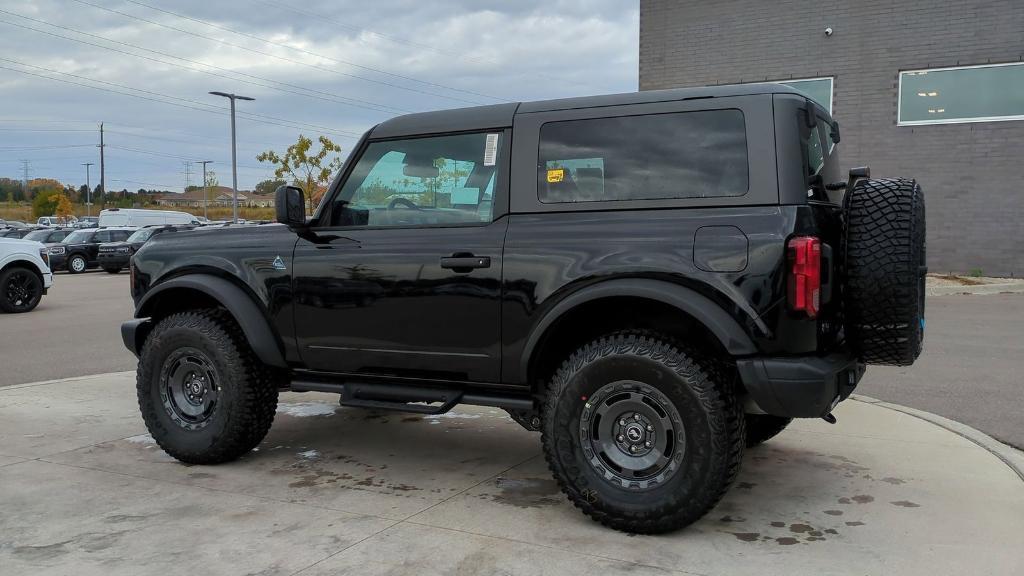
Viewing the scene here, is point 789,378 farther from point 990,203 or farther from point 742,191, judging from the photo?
point 990,203

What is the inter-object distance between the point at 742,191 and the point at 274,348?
8.95 ft

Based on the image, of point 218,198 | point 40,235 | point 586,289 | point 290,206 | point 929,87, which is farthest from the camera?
point 218,198

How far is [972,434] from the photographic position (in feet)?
18.4

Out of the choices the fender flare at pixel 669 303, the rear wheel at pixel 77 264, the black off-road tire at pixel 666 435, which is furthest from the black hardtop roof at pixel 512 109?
the rear wheel at pixel 77 264

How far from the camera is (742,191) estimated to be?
12.6 ft

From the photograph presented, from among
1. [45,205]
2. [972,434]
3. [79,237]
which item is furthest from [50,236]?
[45,205]

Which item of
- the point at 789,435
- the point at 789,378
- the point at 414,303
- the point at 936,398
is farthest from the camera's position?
the point at 936,398

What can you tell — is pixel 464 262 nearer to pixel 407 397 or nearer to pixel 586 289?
pixel 586 289

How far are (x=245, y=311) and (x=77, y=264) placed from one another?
2743 centimetres

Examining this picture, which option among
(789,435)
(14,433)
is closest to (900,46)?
(789,435)

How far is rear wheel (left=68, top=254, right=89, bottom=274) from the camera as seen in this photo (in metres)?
28.7

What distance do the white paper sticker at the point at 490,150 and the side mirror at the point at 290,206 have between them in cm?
104

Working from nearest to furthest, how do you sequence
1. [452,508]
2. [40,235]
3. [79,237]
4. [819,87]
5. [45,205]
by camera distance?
[452,508]
[819,87]
[79,237]
[40,235]
[45,205]

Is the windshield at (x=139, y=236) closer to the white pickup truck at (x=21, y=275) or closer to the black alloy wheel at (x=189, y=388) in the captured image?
the white pickup truck at (x=21, y=275)
